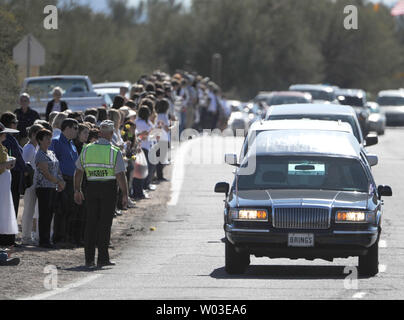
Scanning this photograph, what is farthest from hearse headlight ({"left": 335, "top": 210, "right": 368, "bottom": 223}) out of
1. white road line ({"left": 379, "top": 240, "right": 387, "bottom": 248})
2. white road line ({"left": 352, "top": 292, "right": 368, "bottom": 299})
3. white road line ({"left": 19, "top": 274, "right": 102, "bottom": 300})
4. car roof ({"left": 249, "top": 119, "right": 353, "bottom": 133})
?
white road line ({"left": 379, "top": 240, "right": 387, "bottom": 248})

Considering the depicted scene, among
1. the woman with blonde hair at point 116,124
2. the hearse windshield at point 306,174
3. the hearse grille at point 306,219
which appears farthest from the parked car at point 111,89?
the hearse grille at point 306,219

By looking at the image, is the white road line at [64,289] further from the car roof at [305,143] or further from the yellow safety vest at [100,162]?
the car roof at [305,143]

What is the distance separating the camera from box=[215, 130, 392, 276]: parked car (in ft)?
45.2

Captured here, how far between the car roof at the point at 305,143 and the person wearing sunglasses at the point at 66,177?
2779 millimetres

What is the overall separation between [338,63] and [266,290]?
266 ft

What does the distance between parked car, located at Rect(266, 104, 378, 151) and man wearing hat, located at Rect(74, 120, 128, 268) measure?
5.26 m

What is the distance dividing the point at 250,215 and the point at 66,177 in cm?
394

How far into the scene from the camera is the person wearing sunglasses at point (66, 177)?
16.9m

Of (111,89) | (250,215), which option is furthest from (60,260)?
(111,89)

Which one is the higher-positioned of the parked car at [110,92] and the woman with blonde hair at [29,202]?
the parked car at [110,92]

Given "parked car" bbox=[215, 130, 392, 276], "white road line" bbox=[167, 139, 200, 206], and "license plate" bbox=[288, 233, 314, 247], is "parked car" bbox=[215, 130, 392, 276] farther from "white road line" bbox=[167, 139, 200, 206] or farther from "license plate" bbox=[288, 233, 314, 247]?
"white road line" bbox=[167, 139, 200, 206]

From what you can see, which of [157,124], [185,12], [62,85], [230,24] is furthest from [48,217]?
[185,12]
